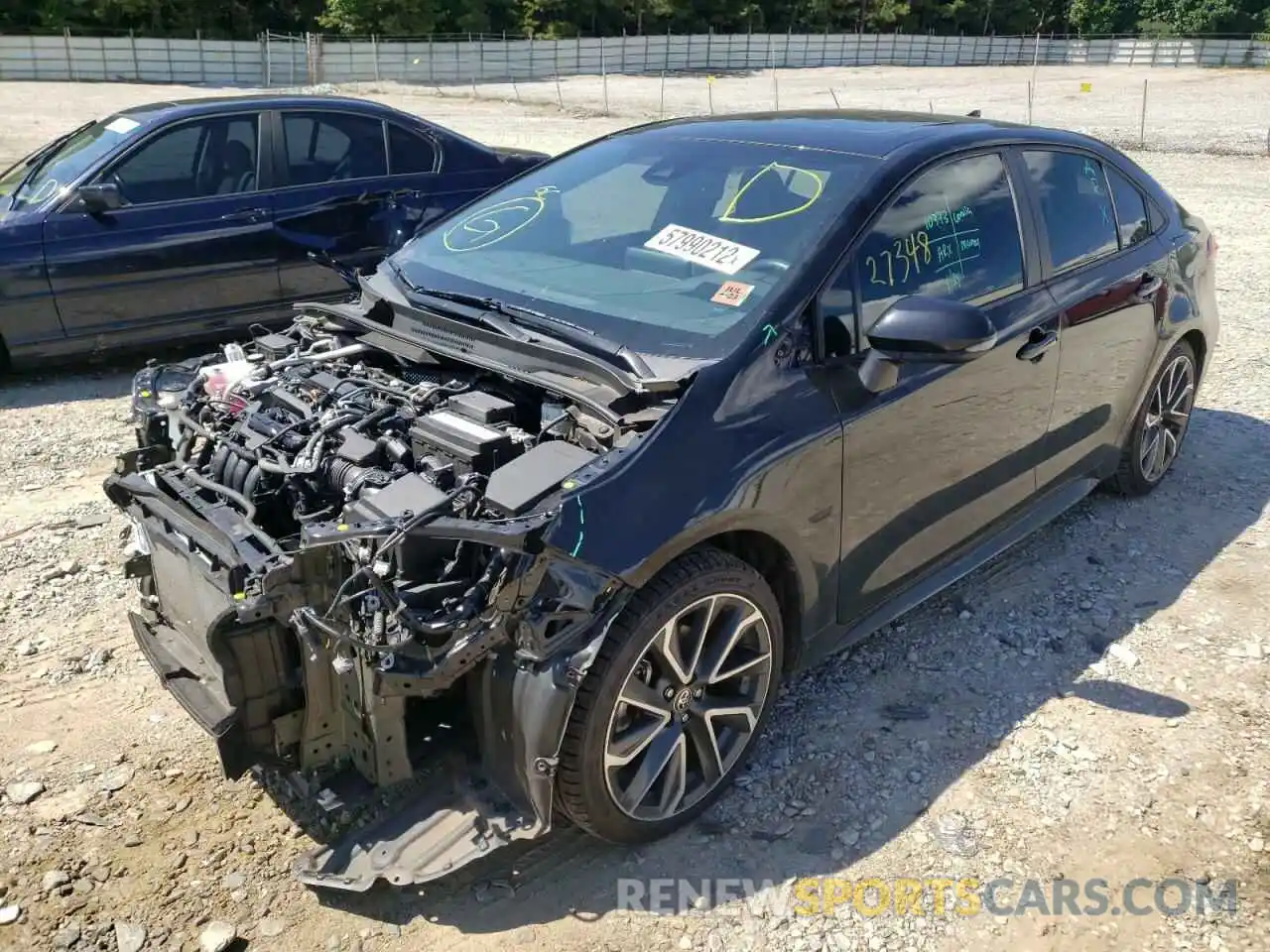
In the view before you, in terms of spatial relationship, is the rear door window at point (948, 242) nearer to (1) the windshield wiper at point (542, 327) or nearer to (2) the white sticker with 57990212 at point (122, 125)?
(1) the windshield wiper at point (542, 327)

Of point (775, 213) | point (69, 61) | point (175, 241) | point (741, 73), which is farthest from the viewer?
point (741, 73)

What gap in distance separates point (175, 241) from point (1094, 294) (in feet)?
17.3

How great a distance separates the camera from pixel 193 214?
6527 mm

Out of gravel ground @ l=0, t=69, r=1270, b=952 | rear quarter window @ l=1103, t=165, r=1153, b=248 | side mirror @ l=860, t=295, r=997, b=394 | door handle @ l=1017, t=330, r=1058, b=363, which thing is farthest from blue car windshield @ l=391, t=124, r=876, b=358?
rear quarter window @ l=1103, t=165, r=1153, b=248

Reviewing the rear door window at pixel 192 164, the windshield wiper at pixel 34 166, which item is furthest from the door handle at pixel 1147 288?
the windshield wiper at pixel 34 166

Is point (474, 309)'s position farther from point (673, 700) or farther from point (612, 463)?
point (673, 700)

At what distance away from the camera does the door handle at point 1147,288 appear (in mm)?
4355

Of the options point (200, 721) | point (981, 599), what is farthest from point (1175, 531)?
point (200, 721)

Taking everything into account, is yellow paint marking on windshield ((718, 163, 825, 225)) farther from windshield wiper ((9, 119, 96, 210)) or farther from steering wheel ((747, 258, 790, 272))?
windshield wiper ((9, 119, 96, 210))

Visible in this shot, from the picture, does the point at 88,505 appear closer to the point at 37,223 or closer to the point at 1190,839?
the point at 37,223

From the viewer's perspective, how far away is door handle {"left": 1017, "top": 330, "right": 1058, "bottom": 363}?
3.67 metres

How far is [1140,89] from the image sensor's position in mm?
38344

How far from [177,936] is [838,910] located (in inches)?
66.6

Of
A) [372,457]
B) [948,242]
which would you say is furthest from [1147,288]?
[372,457]
